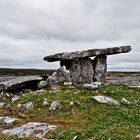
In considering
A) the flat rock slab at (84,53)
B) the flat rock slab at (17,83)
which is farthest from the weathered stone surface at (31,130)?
the flat rock slab at (84,53)

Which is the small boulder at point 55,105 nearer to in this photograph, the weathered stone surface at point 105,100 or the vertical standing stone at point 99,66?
the weathered stone surface at point 105,100

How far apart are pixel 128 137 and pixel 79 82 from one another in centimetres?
2458

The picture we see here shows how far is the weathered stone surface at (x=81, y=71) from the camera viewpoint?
164 ft

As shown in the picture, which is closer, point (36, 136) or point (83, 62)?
point (36, 136)

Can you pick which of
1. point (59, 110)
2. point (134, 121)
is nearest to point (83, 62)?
point (59, 110)

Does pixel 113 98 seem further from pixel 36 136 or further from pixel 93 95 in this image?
pixel 36 136

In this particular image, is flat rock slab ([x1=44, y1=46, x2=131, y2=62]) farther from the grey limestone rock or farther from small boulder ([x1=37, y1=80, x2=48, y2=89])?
the grey limestone rock

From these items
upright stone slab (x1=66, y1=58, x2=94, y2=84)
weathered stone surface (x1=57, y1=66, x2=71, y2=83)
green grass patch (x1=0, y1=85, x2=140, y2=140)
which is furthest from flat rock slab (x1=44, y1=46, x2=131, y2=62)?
green grass patch (x1=0, y1=85, x2=140, y2=140)

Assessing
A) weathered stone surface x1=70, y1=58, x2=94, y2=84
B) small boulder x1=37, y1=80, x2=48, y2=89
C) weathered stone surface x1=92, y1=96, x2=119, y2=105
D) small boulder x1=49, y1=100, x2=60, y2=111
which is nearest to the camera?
small boulder x1=49, y1=100, x2=60, y2=111

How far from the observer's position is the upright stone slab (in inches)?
1973

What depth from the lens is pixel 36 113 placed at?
34.5m

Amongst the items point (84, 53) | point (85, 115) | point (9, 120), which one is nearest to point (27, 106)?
point (9, 120)

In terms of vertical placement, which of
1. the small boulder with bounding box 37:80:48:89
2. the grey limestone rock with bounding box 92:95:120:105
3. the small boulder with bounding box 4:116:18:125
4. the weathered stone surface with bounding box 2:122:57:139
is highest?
the small boulder with bounding box 37:80:48:89

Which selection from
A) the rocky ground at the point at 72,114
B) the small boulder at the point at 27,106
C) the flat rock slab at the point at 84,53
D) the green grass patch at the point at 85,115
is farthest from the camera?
the flat rock slab at the point at 84,53
